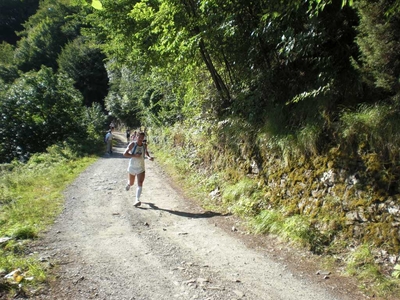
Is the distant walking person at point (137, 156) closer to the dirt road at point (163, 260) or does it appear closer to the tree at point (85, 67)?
the dirt road at point (163, 260)

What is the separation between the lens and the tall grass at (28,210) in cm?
412

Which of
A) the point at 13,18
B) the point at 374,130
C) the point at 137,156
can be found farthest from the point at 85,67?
the point at 374,130

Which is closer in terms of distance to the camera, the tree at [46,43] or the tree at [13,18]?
the tree at [46,43]

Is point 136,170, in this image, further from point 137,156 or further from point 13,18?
point 13,18

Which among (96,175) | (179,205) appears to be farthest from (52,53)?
(179,205)

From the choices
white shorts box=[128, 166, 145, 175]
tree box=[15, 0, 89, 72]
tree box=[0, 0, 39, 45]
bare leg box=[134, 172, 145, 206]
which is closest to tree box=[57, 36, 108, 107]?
tree box=[15, 0, 89, 72]

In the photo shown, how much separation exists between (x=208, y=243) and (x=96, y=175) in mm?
7936

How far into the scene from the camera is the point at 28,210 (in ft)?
23.4

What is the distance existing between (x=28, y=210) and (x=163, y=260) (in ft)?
14.0

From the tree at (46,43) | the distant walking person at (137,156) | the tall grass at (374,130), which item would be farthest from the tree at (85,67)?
the tall grass at (374,130)

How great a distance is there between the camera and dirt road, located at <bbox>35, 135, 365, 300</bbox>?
12.8 ft

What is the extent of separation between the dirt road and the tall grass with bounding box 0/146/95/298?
0.28 meters

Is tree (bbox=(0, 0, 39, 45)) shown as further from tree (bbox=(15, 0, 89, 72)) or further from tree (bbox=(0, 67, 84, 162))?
tree (bbox=(0, 67, 84, 162))

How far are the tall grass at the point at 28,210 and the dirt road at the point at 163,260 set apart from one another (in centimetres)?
28
